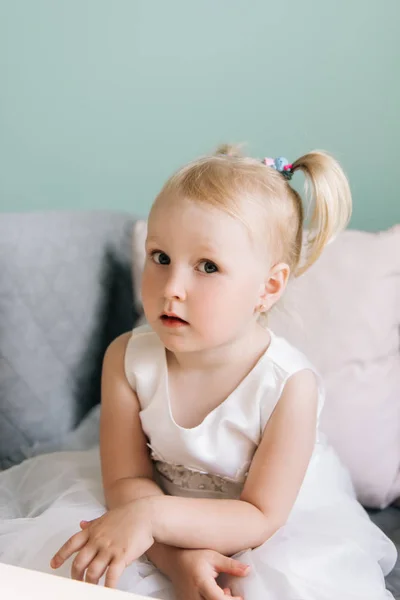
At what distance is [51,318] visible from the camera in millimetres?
1274

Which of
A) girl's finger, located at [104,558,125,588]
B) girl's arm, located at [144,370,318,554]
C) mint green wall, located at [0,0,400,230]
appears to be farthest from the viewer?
mint green wall, located at [0,0,400,230]

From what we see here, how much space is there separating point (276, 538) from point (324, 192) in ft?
1.55

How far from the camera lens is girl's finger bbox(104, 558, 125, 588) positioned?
2.71 ft

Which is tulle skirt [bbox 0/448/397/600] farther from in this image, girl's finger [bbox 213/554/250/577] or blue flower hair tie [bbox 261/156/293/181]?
blue flower hair tie [bbox 261/156/293/181]

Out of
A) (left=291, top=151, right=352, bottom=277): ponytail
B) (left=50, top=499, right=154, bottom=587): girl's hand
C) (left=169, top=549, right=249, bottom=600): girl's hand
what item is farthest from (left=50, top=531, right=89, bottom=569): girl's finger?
(left=291, top=151, right=352, bottom=277): ponytail

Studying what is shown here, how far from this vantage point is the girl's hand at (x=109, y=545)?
841 mm

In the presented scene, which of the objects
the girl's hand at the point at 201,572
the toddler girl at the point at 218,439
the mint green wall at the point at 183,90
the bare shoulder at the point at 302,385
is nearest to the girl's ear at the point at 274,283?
the toddler girl at the point at 218,439

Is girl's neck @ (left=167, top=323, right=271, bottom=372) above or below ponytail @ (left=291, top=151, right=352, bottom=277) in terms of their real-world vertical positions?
below

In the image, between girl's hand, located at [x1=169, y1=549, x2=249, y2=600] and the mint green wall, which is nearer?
girl's hand, located at [x1=169, y1=549, x2=249, y2=600]

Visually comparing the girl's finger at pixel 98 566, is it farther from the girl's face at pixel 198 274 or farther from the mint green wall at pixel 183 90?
the mint green wall at pixel 183 90

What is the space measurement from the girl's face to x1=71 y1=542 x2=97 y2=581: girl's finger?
0.27 metres

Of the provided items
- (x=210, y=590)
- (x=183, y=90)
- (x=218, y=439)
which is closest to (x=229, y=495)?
(x=218, y=439)

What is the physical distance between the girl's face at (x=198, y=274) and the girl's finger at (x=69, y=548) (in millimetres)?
262

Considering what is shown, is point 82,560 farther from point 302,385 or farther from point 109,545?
point 302,385
